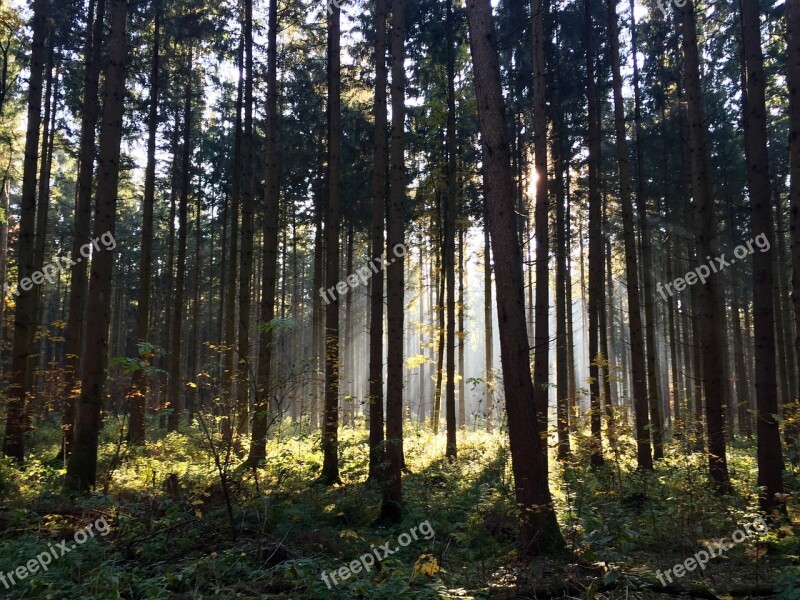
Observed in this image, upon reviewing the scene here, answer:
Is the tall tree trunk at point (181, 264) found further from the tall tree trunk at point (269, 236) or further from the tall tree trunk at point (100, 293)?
the tall tree trunk at point (100, 293)

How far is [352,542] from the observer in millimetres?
7312

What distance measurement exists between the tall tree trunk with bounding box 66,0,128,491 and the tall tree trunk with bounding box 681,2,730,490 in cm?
1059

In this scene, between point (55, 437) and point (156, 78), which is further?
point (55, 437)

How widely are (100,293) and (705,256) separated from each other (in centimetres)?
1090

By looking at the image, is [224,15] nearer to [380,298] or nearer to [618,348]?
[380,298]

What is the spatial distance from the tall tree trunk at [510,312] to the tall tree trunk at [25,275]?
35.4 ft

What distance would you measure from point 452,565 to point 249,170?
11.7 m

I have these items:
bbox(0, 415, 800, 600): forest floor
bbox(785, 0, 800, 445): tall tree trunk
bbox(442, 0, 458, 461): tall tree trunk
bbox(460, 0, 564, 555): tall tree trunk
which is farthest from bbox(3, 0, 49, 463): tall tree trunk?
bbox(785, 0, 800, 445): tall tree trunk

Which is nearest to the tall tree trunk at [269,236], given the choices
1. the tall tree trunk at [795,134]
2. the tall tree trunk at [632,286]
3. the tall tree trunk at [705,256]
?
the tall tree trunk at [632,286]

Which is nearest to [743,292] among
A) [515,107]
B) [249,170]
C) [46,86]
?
[515,107]

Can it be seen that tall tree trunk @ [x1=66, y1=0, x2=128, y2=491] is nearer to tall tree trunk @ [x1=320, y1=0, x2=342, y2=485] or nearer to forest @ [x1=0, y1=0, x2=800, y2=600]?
forest @ [x1=0, y1=0, x2=800, y2=600]

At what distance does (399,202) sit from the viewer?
9703mm

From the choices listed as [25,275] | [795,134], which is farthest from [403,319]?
[25,275]

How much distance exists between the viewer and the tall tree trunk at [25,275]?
444 inches
